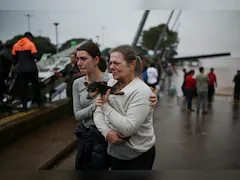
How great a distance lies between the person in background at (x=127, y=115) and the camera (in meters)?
1.65

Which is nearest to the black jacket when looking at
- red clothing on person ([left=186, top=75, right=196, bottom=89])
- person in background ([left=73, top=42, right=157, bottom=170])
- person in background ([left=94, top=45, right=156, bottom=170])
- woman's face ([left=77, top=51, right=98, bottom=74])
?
person in background ([left=73, top=42, right=157, bottom=170])

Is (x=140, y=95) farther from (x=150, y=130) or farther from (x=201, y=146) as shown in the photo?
(x=201, y=146)

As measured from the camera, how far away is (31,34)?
2.55m

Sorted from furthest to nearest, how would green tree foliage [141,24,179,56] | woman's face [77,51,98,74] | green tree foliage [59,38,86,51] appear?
green tree foliage [141,24,179,56], green tree foliage [59,38,86,51], woman's face [77,51,98,74]

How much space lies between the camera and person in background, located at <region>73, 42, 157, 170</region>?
2.00 meters

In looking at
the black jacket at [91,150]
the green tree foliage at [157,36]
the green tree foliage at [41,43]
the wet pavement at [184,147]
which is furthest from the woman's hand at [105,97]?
the green tree foliage at [157,36]

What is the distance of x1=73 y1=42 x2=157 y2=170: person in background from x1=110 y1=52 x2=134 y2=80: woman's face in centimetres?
33

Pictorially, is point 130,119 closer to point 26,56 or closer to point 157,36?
point 26,56

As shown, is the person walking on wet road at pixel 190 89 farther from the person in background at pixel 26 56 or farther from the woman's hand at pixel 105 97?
the woman's hand at pixel 105 97

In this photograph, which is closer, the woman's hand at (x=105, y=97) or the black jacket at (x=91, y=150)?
the woman's hand at (x=105, y=97)

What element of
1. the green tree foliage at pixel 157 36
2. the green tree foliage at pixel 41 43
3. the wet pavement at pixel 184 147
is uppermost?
the green tree foliage at pixel 157 36

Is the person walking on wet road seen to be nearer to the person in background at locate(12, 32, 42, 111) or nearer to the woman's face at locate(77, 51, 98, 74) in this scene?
the person in background at locate(12, 32, 42, 111)

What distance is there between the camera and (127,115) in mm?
1663

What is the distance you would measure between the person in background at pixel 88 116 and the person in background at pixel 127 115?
0.17 meters
